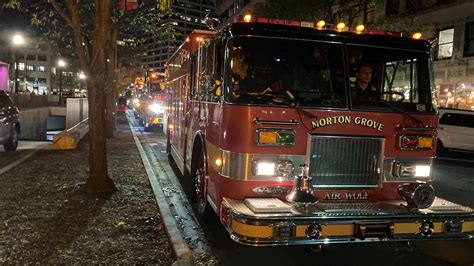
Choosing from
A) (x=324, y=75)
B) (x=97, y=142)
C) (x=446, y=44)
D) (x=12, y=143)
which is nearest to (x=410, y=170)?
(x=324, y=75)

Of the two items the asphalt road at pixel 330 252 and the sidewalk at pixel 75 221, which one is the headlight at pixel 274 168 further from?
the sidewalk at pixel 75 221

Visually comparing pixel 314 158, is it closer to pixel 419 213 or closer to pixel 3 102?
pixel 419 213

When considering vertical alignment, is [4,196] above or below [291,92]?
below

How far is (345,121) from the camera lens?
5.29 m

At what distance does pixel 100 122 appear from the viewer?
330 inches

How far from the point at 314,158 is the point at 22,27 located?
73.4 ft

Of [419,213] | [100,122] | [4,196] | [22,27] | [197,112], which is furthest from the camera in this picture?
[22,27]

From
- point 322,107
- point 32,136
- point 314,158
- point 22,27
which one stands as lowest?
point 32,136

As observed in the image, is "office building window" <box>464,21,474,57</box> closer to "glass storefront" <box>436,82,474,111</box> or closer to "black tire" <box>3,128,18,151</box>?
"glass storefront" <box>436,82,474,111</box>

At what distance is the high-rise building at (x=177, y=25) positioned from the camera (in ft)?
61.5

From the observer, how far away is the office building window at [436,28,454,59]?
79.9 feet

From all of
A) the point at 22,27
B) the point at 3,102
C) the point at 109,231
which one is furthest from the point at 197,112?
the point at 22,27

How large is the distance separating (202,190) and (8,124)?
8660 millimetres

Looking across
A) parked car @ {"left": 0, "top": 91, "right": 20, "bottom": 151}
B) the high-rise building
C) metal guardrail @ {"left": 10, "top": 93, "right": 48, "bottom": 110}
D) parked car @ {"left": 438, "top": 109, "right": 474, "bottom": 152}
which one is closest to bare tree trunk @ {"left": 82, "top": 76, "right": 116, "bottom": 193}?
the high-rise building
